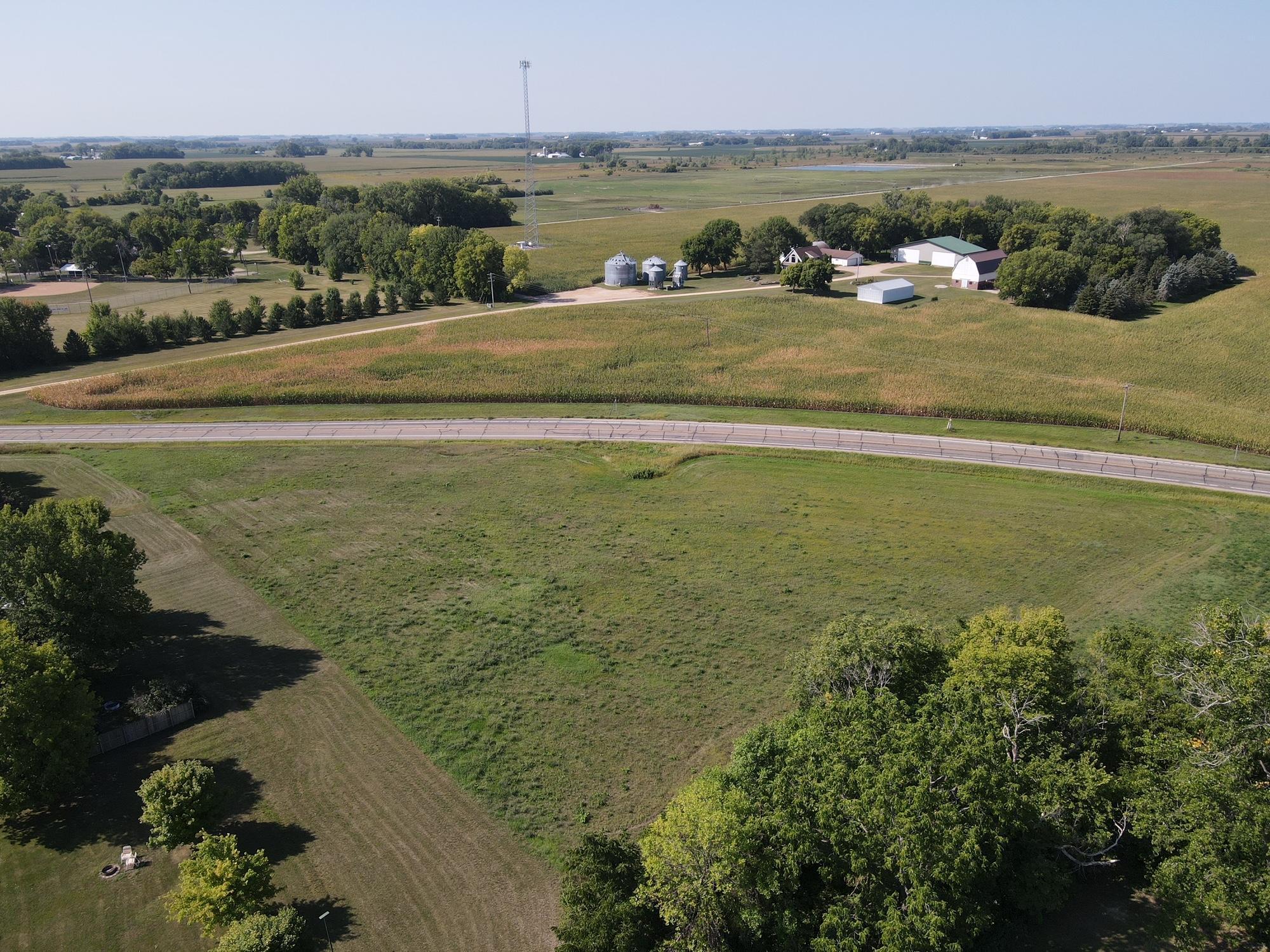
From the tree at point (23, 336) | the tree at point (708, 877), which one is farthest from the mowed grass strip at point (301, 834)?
the tree at point (23, 336)

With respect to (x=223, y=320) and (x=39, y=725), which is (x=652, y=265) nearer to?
(x=223, y=320)

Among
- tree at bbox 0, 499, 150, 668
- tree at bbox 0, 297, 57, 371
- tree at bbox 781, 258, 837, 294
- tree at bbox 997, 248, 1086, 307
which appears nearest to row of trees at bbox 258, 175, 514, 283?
tree at bbox 781, 258, 837, 294

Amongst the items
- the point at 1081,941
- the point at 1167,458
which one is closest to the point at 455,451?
the point at 1081,941

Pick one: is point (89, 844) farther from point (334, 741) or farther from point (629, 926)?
point (629, 926)

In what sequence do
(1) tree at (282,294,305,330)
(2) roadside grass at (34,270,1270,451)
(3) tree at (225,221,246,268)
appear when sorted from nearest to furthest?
(2) roadside grass at (34,270,1270,451) < (1) tree at (282,294,305,330) < (3) tree at (225,221,246,268)

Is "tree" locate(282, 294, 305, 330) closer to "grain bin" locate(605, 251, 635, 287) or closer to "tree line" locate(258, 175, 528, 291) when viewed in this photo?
"tree line" locate(258, 175, 528, 291)

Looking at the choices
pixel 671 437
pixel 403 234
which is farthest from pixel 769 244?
pixel 671 437

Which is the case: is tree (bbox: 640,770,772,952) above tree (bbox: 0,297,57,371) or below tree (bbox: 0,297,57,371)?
below
